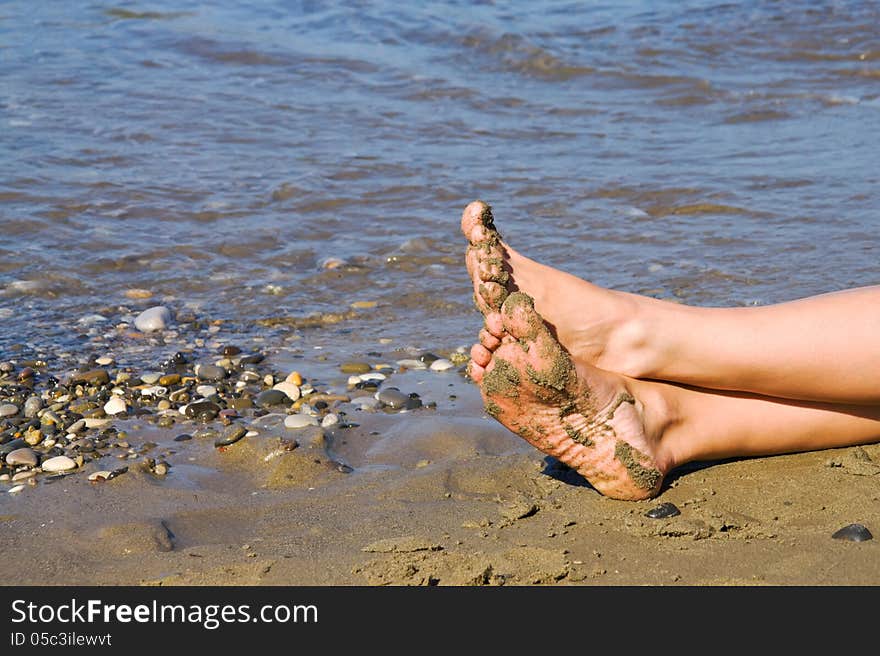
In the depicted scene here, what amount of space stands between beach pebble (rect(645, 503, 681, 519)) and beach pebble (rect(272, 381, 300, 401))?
1383 mm

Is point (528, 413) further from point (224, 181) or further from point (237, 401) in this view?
point (224, 181)

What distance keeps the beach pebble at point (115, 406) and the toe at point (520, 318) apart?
1.49m

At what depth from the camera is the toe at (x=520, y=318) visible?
2424 mm

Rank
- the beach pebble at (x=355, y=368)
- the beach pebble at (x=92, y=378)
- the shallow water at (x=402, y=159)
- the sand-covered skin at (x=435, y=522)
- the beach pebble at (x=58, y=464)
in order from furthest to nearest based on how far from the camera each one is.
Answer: the shallow water at (x=402, y=159)
the beach pebble at (x=355, y=368)
the beach pebble at (x=92, y=378)
the beach pebble at (x=58, y=464)
the sand-covered skin at (x=435, y=522)

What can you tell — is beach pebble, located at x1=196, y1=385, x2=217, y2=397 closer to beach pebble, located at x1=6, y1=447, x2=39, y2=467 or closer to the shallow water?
the shallow water

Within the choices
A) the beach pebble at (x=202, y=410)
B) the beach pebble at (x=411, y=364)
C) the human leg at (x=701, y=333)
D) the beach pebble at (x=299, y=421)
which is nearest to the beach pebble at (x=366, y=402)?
the beach pebble at (x=299, y=421)

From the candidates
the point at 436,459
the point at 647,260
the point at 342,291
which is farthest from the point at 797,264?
the point at 436,459

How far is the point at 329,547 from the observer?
2.33 metres

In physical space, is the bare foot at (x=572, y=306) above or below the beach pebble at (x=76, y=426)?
above

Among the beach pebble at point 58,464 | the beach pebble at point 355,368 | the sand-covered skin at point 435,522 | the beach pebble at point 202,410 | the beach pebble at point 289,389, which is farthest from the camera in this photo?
the beach pebble at point 355,368

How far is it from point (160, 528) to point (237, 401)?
0.95 m

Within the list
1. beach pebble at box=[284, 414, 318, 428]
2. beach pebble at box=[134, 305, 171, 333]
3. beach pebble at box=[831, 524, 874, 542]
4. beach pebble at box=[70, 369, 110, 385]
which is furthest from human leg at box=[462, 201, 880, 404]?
beach pebble at box=[134, 305, 171, 333]

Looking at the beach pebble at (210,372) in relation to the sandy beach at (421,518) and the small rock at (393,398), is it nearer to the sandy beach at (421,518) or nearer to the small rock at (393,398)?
the sandy beach at (421,518)

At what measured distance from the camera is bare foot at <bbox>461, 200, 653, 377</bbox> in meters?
2.56
